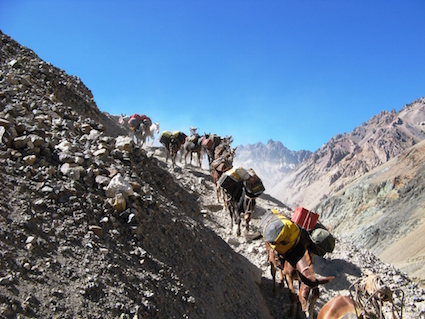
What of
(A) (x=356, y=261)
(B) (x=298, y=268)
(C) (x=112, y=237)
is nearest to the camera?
(C) (x=112, y=237)

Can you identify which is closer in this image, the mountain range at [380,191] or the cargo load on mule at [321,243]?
the cargo load on mule at [321,243]

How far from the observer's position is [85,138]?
7.00 meters

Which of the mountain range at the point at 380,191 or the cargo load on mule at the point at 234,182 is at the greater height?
the mountain range at the point at 380,191

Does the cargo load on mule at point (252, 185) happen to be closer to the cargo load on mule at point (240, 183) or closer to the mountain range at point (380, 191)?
the cargo load on mule at point (240, 183)

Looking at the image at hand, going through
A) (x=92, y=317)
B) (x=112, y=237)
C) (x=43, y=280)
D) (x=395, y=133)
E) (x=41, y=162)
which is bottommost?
(x=92, y=317)

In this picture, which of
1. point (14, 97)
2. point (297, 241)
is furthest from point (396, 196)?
point (14, 97)

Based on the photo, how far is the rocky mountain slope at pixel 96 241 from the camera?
157 inches

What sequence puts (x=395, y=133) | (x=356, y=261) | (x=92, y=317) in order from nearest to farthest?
1. (x=92, y=317)
2. (x=356, y=261)
3. (x=395, y=133)

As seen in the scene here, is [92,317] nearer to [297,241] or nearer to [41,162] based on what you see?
[41,162]

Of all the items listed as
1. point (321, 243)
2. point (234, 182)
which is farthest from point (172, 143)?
point (321, 243)

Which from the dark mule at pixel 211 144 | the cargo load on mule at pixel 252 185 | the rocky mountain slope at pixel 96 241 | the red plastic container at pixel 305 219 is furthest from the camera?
the dark mule at pixel 211 144

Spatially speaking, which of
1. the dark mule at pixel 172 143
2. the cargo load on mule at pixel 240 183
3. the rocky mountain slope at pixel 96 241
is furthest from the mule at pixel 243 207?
the dark mule at pixel 172 143

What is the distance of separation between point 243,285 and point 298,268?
49.5 inches

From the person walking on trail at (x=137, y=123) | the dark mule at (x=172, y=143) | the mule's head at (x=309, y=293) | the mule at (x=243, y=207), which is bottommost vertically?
the mule's head at (x=309, y=293)
